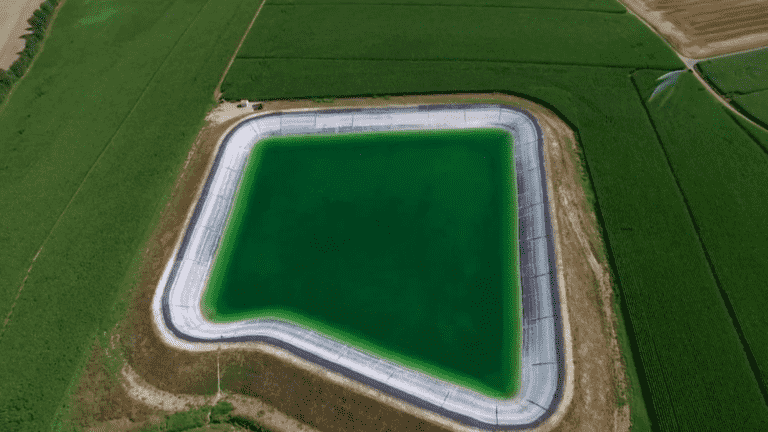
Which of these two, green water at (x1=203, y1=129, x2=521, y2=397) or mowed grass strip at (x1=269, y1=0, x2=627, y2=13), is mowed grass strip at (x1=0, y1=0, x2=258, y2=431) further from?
mowed grass strip at (x1=269, y1=0, x2=627, y2=13)

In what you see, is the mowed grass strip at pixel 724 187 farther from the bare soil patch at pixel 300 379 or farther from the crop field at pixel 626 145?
the bare soil patch at pixel 300 379

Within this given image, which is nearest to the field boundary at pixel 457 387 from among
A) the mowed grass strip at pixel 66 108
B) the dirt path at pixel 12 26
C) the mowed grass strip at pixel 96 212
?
the mowed grass strip at pixel 96 212

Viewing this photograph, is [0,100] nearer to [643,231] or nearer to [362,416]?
[362,416]

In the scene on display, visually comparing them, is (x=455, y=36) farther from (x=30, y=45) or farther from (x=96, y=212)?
(x=30, y=45)

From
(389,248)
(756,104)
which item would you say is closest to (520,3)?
(756,104)

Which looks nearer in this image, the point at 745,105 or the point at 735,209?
the point at 735,209

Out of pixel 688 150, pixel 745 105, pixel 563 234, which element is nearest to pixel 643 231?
pixel 563 234
